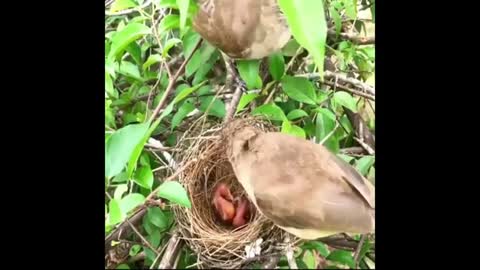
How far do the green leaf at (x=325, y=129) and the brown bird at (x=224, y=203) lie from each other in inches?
7.3

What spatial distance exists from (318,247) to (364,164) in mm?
160

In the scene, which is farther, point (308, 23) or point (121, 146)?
point (121, 146)

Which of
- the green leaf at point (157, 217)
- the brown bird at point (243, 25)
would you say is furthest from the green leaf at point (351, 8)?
the green leaf at point (157, 217)

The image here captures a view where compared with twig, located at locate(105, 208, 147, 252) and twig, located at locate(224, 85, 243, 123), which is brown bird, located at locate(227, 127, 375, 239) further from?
twig, located at locate(105, 208, 147, 252)

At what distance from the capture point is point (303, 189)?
115 centimetres

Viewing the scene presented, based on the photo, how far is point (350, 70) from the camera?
3.94ft

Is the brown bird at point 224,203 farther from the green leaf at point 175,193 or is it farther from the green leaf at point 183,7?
the green leaf at point 183,7

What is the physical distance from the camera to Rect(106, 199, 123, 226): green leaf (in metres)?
1.20

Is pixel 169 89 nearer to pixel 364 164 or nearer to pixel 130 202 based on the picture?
pixel 130 202

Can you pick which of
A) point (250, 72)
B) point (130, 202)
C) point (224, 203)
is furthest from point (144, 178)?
point (250, 72)

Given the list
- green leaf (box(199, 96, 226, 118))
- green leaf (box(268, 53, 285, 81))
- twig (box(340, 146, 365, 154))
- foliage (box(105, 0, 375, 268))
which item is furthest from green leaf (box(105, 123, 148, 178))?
twig (box(340, 146, 365, 154))

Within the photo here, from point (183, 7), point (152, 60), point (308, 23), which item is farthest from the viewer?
point (152, 60)
